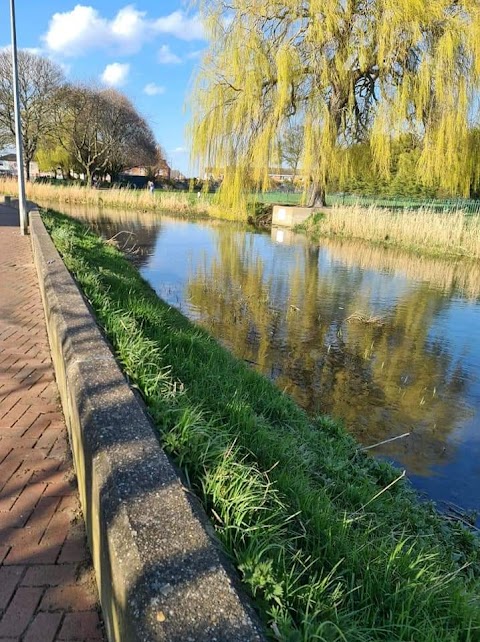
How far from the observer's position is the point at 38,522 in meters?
2.27

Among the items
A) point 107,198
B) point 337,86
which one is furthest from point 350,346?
point 107,198

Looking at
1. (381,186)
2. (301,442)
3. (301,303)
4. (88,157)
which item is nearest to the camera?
(301,442)

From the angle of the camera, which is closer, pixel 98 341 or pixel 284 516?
pixel 284 516

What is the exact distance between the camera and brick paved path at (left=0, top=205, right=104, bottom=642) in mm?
1779

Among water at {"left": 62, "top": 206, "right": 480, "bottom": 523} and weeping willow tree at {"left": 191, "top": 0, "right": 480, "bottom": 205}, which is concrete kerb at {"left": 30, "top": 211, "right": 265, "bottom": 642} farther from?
weeping willow tree at {"left": 191, "top": 0, "right": 480, "bottom": 205}

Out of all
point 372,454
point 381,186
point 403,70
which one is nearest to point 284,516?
point 372,454

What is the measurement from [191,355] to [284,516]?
2631 mm

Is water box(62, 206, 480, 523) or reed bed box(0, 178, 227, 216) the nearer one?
water box(62, 206, 480, 523)

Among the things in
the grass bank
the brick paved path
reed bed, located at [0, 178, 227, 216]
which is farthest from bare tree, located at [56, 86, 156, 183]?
the brick paved path

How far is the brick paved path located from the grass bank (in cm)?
1618

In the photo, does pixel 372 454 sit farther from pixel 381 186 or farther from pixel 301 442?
pixel 381 186

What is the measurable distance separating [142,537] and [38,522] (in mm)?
986

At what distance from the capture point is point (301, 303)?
9820mm

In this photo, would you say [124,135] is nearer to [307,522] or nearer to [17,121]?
[17,121]
